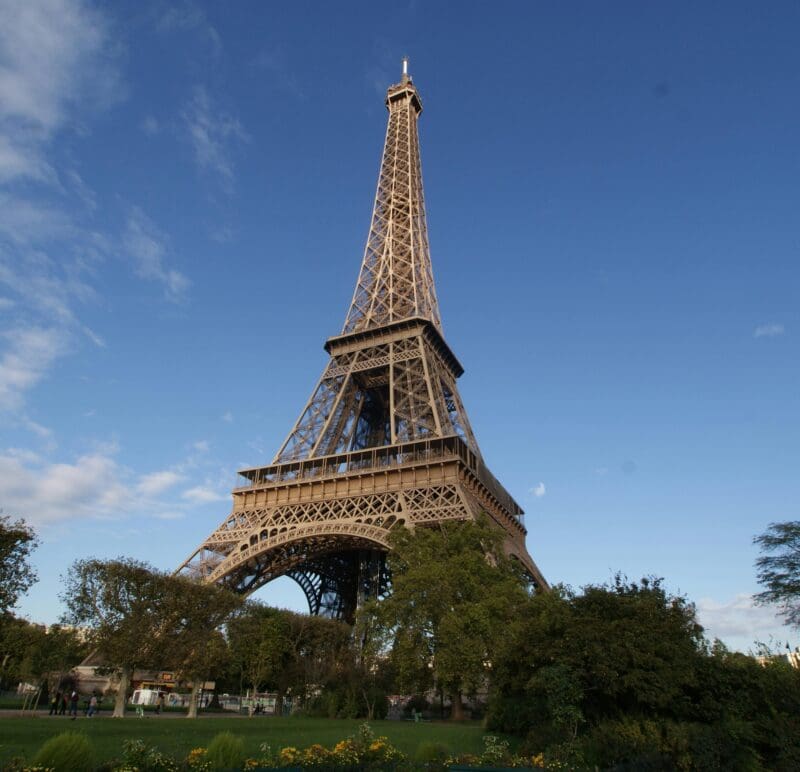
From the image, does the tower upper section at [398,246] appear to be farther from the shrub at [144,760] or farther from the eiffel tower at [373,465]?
the shrub at [144,760]

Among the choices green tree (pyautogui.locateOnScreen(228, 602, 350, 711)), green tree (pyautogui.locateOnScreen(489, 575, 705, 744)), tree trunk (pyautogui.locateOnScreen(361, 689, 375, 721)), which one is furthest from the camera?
green tree (pyautogui.locateOnScreen(228, 602, 350, 711))

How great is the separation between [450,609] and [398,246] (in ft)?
123

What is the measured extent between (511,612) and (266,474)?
21956 millimetres

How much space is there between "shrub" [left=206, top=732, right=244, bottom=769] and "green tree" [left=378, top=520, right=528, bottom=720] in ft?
49.6

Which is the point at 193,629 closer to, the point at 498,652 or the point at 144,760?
the point at 498,652

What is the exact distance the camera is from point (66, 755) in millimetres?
8797

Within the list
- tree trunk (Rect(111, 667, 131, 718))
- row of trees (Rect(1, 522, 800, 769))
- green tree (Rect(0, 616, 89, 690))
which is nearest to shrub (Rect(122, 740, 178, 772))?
row of trees (Rect(1, 522, 800, 769))

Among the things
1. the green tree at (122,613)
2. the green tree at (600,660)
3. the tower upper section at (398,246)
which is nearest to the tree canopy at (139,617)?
the green tree at (122,613)

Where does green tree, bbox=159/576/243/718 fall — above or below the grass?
above

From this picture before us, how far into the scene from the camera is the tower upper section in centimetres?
5184

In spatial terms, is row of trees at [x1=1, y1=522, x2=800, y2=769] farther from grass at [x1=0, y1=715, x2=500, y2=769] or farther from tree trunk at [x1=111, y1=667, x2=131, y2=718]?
grass at [x1=0, y1=715, x2=500, y2=769]

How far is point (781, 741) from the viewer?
46.0 feet

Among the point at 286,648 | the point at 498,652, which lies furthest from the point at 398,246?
the point at 498,652

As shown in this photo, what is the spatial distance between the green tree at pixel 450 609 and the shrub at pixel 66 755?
57.8 feet
